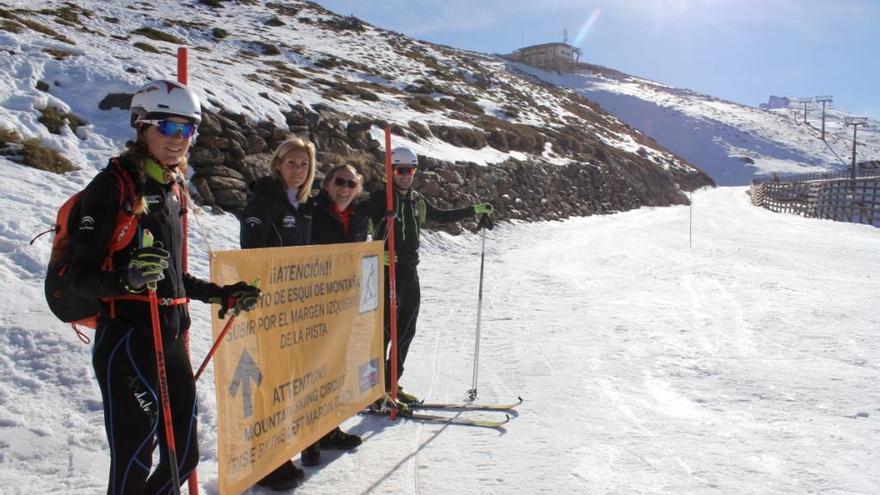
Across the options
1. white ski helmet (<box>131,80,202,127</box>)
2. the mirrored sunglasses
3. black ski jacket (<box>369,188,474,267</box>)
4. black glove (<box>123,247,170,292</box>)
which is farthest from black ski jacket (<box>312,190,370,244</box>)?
black glove (<box>123,247,170,292</box>)

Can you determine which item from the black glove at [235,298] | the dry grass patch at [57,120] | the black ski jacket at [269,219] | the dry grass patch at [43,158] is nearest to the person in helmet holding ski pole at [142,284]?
the black glove at [235,298]

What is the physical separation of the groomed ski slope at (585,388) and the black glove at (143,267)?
1.82m

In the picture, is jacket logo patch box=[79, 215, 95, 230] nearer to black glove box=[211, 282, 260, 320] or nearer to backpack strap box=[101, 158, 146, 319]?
backpack strap box=[101, 158, 146, 319]

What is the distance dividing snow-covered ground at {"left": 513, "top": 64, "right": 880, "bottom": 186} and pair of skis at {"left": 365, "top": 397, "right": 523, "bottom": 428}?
3089 inches

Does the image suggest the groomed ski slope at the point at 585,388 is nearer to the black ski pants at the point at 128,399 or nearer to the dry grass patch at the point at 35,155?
the dry grass patch at the point at 35,155

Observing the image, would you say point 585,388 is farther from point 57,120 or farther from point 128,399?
point 57,120

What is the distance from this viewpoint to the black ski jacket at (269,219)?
3.60 metres

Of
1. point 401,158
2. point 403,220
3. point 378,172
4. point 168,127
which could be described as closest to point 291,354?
point 168,127

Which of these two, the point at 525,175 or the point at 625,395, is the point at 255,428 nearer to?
the point at 625,395

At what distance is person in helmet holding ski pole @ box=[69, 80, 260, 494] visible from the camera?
2053 mm

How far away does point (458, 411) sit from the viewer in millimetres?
4859

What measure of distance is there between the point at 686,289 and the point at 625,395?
5385mm

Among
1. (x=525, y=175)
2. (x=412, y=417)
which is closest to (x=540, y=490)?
(x=412, y=417)

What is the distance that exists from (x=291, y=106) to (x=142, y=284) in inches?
572
